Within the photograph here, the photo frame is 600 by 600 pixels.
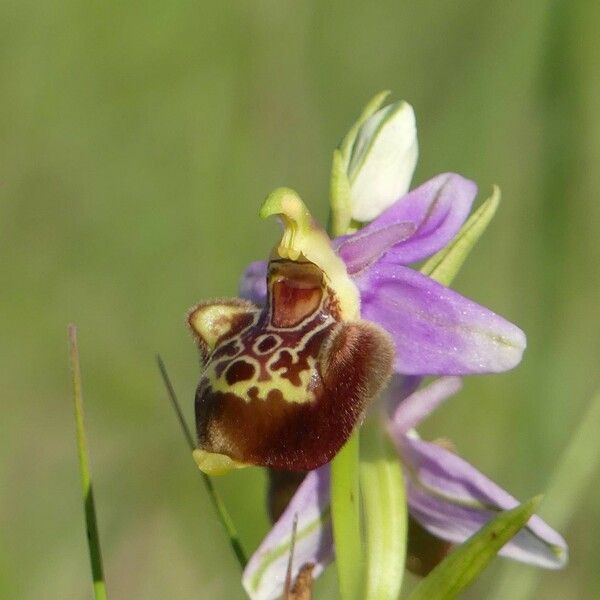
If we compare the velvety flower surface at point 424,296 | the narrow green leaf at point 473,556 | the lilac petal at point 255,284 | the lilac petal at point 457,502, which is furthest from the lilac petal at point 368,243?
the narrow green leaf at point 473,556

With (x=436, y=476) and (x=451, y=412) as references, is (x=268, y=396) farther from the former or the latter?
(x=451, y=412)

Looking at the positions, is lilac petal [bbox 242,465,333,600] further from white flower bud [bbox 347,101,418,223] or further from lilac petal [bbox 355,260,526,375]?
white flower bud [bbox 347,101,418,223]

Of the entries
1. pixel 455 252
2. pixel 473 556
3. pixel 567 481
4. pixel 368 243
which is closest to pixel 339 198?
pixel 368 243

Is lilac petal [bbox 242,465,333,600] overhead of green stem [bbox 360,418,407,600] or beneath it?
beneath

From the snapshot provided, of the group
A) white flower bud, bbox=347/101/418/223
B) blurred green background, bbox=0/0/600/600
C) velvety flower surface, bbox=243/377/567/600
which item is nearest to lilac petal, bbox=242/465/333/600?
velvety flower surface, bbox=243/377/567/600

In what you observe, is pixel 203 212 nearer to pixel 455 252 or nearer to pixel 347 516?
pixel 455 252

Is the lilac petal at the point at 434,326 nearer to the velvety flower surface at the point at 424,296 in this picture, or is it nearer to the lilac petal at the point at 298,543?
the velvety flower surface at the point at 424,296
